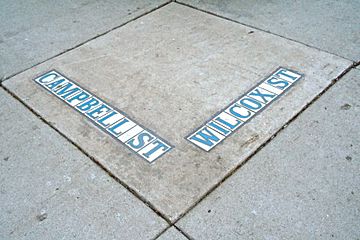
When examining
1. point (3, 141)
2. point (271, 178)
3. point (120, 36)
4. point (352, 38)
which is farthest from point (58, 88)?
point (352, 38)

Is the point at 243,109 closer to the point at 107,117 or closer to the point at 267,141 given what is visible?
the point at 267,141

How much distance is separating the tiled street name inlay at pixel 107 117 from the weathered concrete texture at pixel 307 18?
1.94m

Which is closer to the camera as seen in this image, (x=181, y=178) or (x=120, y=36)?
(x=181, y=178)

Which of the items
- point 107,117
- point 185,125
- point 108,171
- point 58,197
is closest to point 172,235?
point 108,171

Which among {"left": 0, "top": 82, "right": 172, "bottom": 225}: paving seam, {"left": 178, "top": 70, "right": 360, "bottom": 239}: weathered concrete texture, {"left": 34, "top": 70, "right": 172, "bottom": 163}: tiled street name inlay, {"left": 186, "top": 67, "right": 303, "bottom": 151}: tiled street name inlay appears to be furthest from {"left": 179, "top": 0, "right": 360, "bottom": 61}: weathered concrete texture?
{"left": 0, "top": 82, "right": 172, "bottom": 225}: paving seam

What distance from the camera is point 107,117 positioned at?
305 centimetres

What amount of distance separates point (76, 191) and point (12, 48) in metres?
2.34

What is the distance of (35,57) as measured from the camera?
12.9ft

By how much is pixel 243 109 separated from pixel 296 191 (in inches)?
33.5

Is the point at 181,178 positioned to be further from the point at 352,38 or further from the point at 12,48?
the point at 12,48

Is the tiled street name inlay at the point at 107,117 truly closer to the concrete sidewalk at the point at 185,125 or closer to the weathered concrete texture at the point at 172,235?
the concrete sidewalk at the point at 185,125

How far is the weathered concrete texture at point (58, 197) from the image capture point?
228 centimetres

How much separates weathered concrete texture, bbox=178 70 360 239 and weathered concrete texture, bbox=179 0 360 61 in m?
1.08

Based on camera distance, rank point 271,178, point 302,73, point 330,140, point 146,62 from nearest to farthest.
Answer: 1. point 271,178
2. point 330,140
3. point 302,73
4. point 146,62
